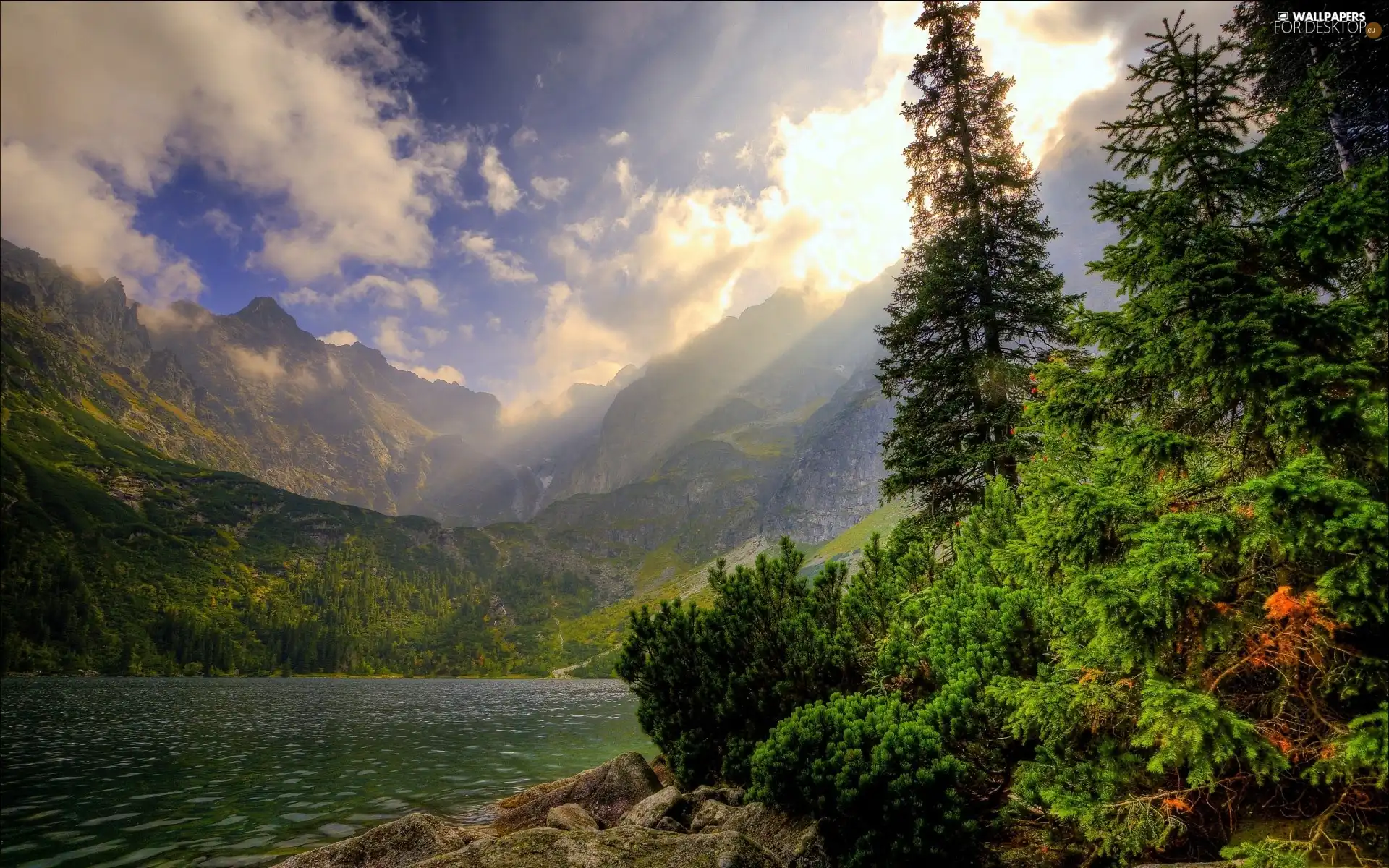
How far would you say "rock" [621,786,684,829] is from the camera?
12.8 meters

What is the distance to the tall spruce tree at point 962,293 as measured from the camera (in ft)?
70.6

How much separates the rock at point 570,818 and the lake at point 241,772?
30.3 feet

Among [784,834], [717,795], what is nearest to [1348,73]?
[784,834]

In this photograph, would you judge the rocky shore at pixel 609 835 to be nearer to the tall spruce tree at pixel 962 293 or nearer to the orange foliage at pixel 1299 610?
the orange foliage at pixel 1299 610

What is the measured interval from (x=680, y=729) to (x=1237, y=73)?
50.2 feet

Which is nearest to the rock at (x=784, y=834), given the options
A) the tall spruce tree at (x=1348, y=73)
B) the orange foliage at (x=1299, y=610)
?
the orange foliage at (x=1299, y=610)

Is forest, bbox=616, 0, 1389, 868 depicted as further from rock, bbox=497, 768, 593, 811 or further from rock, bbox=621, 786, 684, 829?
rock, bbox=497, 768, 593, 811

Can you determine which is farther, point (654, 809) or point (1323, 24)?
point (1323, 24)

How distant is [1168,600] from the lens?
6.54m

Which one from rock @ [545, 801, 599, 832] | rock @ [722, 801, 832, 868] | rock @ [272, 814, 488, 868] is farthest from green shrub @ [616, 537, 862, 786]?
rock @ [272, 814, 488, 868]

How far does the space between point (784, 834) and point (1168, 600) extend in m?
6.43

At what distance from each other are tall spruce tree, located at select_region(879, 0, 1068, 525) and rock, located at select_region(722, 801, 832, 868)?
43.3 ft

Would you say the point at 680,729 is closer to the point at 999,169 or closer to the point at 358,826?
the point at 358,826

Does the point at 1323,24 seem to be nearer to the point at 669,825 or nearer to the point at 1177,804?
the point at 1177,804
